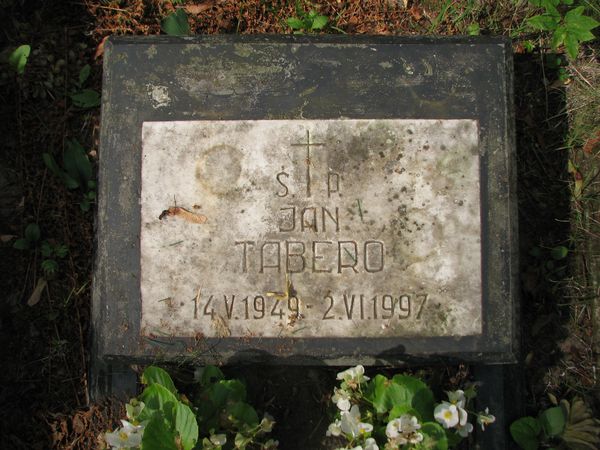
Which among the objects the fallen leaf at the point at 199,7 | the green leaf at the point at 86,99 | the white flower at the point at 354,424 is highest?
the fallen leaf at the point at 199,7

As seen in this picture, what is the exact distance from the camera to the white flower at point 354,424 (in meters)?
2.30

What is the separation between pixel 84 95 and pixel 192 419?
1.90 m

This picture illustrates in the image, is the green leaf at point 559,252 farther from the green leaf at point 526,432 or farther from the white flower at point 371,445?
the white flower at point 371,445

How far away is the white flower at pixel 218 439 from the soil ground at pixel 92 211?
21.9 inches

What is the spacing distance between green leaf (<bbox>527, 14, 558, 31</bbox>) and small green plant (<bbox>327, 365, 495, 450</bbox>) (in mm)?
1883

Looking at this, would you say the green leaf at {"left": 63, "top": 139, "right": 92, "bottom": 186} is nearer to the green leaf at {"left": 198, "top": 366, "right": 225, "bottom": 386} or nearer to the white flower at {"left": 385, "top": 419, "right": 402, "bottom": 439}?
the green leaf at {"left": 198, "top": 366, "right": 225, "bottom": 386}

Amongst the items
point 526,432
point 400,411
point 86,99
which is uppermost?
point 86,99

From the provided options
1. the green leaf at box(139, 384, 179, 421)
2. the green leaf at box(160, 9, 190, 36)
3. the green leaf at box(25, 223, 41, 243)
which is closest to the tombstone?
the green leaf at box(139, 384, 179, 421)

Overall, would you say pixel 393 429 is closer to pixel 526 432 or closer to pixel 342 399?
pixel 342 399

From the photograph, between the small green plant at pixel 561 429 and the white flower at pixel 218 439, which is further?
the small green plant at pixel 561 429

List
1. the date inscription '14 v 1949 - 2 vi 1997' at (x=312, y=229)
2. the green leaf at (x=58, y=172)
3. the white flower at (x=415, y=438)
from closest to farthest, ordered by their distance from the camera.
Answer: the white flower at (x=415, y=438)
the date inscription '14 v 1949 - 2 vi 1997' at (x=312, y=229)
the green leaf at (x=58, y=172)

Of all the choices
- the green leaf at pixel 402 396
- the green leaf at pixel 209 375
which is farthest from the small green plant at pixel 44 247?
the green leaf at pixel 402 396

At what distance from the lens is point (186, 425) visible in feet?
7.67

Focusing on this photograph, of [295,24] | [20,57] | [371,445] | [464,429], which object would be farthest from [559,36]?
A: [20,57]
